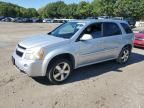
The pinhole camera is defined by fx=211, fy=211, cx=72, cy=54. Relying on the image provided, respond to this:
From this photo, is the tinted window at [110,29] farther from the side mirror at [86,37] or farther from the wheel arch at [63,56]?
the wheel arch at [63,56]

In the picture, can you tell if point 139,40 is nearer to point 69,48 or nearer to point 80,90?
point 69,48

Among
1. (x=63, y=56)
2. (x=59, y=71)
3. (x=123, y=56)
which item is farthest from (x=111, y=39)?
(x=59, y=71)

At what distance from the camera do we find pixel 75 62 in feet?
19.8

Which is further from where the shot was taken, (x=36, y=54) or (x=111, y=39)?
(x=111, y=39)

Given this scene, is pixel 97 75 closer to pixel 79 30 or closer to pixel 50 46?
pixel 79 30

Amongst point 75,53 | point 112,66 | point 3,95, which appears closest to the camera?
point 3,95

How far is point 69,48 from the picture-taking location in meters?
5.73

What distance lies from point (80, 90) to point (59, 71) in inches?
30.7

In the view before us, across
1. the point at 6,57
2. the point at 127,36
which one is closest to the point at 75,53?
the point at 127,36

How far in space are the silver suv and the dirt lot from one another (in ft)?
1.37

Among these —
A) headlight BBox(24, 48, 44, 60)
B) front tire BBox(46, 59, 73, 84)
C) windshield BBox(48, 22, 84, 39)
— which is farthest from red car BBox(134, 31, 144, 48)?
headlight BBox(24, 48, 44, 60)

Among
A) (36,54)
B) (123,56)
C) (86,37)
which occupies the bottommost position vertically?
(123,56)

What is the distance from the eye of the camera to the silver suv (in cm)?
532

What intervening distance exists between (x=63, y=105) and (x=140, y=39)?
837cm
